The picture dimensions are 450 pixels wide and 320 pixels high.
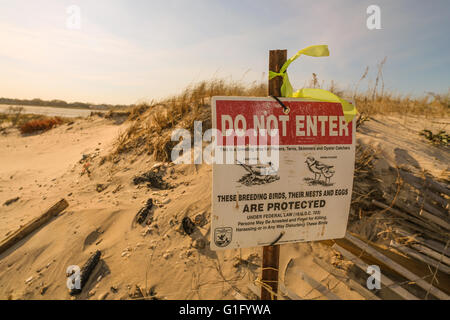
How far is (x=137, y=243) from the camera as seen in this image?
2.55 metres

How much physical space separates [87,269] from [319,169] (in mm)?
2310

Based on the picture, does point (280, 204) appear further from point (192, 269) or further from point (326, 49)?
point (192, 269)

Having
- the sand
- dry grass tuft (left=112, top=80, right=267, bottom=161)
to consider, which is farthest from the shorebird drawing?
dry grass tuft (left=112, top=80, right=267, bottom=161)

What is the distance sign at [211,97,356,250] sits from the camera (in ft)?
4.40

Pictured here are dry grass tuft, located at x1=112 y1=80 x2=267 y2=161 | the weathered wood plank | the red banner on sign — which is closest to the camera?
the red banner on sign

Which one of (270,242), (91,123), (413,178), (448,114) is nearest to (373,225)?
(413,178)

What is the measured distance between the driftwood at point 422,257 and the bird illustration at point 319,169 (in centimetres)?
130

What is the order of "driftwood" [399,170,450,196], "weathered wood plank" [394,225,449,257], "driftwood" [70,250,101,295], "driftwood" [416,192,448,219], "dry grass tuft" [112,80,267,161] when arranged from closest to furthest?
"weathered wood plank" [394,225,449,257] → "driftwood" [70,250,101,295] → "driftwood" [416,192,448,219] → "driftwood" [399,170,450,196] → "dry grass tuft" [112,80,267,161]

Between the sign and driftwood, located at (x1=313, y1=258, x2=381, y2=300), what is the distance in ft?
2.36

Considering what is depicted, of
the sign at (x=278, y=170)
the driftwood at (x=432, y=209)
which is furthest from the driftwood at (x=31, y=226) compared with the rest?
the driftwood at (x=432, y=209)

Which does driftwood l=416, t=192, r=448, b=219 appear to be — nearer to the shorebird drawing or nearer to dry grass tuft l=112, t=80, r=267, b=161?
the shorebird drawing

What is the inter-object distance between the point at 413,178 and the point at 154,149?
3.77m

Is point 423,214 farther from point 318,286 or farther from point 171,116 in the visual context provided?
point 171,116

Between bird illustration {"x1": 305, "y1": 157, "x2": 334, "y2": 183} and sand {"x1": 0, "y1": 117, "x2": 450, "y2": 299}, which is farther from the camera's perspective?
sand {"x1": 0, "y1": 117, "x2": 450, "y2": 299}
